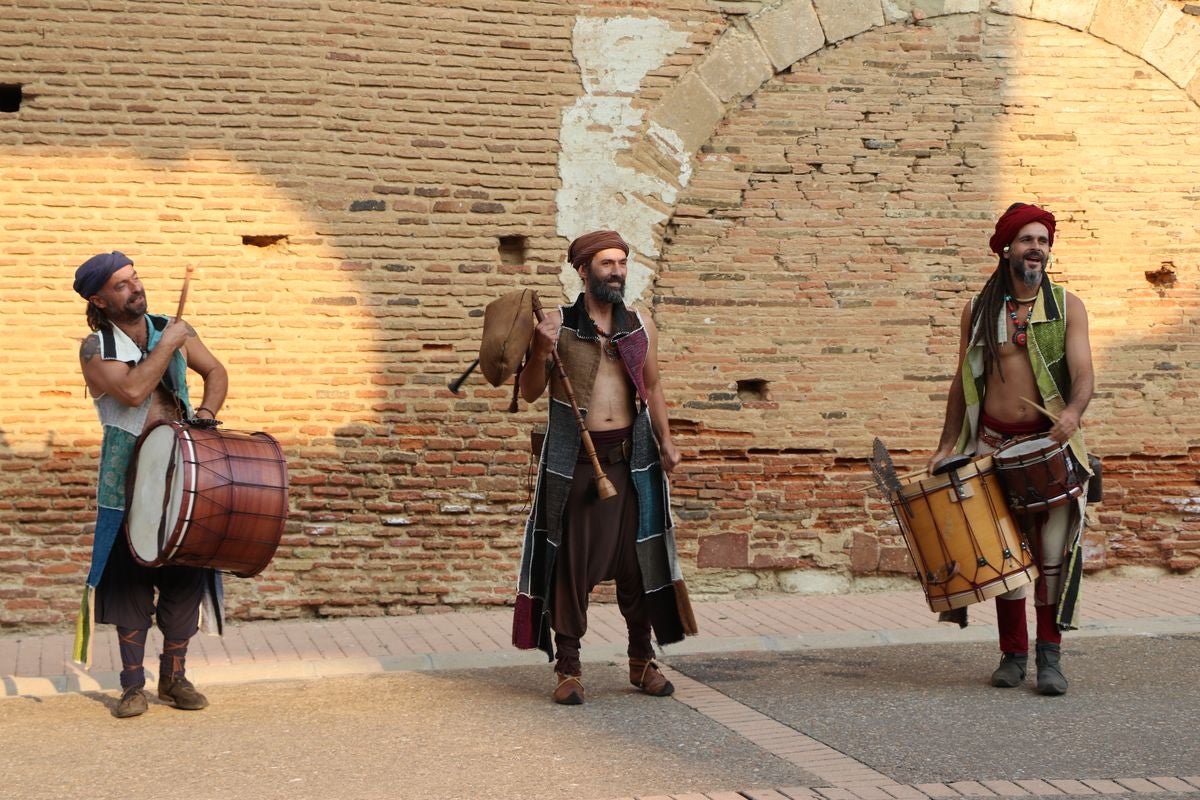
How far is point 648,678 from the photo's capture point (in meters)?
6.27

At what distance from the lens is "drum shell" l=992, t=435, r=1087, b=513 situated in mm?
6082

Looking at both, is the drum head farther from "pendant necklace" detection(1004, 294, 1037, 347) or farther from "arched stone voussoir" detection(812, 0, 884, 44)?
"arched stone voussoir" detection(812, 0, 884, 44)

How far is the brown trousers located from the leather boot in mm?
1635

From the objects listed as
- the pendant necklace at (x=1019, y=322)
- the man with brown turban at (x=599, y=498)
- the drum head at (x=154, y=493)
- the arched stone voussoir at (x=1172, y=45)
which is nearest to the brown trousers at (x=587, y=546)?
the man with brown turban at (x=599, y=498)

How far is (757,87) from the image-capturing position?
8.83m

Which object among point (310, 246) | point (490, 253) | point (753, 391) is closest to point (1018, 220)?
point (753, 391)

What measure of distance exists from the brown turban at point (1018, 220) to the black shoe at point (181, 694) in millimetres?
3776

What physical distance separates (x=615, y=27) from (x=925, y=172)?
204 cm

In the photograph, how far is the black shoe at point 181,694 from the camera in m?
6.04

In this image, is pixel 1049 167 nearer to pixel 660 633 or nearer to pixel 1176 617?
pixel 1176 617

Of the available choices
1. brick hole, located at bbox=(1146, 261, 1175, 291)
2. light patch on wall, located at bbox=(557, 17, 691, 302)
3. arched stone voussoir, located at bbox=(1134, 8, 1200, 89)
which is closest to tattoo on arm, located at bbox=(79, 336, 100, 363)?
light patch on wall, located at bbox=(557, 17, 691, 302)

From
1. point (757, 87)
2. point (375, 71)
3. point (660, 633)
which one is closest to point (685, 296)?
point (757, 87)

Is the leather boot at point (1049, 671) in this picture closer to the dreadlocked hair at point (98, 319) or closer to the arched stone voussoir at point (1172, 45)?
the dreadlocked hair at point (98, 319)

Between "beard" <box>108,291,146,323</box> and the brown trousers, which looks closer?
"beard" <box>108,291,146,323</box>
